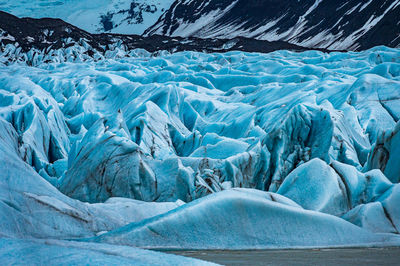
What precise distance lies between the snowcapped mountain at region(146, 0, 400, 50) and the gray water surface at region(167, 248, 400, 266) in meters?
70.9

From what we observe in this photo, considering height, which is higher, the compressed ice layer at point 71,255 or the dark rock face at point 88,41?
the compressed ice layer at point 71,255

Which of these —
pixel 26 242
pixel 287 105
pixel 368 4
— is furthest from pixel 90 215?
pixel 368 4

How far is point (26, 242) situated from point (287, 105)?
1368 cm

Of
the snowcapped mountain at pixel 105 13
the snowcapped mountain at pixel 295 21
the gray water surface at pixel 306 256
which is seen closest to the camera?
the gray water surface at pixel 306 256

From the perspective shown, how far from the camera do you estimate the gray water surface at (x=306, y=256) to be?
2.78 meters

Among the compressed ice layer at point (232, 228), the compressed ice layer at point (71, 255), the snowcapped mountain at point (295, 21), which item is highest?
the compressed ice layer at point (71, 255)

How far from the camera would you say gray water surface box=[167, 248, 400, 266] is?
9.12ft

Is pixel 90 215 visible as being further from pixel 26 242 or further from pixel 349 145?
pixel 349 145

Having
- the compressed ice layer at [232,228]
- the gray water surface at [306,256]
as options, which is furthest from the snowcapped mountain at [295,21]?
the gray water surface at [306,256]

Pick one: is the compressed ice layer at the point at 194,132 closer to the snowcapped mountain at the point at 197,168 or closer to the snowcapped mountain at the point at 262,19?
the snowcapped mountain at the point at 197,168

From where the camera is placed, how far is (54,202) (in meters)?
4.03

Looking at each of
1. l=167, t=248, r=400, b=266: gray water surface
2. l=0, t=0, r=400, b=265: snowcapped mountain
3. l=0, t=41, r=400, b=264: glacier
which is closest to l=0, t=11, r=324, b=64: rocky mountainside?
l=0, t=0, r=400, b=265: snowcapped mountain

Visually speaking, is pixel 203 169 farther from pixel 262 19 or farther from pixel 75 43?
pixel 262 19

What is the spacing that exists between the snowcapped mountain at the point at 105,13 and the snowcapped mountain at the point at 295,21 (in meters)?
23.0
